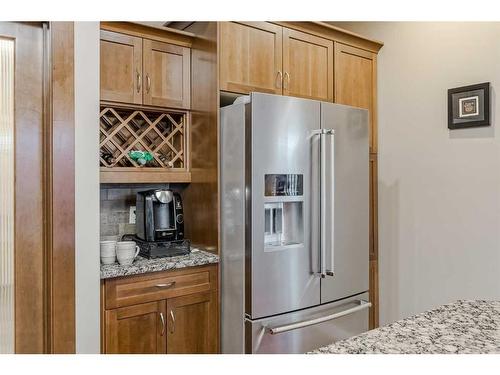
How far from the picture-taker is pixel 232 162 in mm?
2301

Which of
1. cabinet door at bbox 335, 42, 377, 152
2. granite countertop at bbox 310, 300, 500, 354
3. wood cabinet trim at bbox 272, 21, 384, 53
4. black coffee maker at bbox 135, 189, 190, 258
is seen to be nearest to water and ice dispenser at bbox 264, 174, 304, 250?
black coffee maker at bbox 135, 189, 190, 258

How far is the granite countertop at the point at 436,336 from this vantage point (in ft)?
2.82

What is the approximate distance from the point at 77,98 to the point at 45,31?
1.21ft

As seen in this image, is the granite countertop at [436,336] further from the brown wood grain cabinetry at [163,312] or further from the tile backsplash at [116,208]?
the tile backsplash at [116,208]

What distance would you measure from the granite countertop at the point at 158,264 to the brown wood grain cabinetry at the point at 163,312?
0.13 ft

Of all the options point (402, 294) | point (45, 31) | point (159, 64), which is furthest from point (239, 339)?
point (45, 31)

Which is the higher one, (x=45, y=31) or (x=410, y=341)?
(x=45, y=31)

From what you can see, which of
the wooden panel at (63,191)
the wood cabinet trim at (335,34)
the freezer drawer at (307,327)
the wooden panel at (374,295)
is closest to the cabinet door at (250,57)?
the wood cabinet trim at (335,34)

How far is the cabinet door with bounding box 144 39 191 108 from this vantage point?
2.46 meters

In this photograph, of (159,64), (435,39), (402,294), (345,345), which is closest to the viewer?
(345,345)

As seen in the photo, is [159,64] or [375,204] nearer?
[159,64]

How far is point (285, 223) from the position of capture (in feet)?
7.67

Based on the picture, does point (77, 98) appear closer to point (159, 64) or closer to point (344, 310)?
point (159, 64)

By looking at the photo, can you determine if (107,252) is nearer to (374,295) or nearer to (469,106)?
(374,295)
